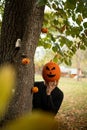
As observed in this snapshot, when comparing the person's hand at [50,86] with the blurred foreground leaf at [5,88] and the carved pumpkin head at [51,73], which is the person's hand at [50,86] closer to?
the carved pumpkin head at [51,73]

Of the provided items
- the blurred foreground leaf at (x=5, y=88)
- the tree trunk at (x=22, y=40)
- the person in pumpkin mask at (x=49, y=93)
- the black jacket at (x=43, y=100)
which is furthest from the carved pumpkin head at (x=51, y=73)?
the blurred foreground leaf at (x=5, y=88)

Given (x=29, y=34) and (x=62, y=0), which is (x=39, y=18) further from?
(x=62, y=0)

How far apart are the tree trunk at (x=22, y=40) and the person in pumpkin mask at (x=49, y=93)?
987mm

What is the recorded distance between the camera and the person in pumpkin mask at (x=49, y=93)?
14.8ft

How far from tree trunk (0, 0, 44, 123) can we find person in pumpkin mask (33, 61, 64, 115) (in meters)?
0.99

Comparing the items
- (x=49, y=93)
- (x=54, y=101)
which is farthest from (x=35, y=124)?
(x=54, y=101)

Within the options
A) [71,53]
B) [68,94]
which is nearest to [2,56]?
[71,53]

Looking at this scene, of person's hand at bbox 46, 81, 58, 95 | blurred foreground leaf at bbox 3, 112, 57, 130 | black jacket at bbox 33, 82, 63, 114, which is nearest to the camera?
blurred foreground leaf at bbox 3, 112, 57, 130

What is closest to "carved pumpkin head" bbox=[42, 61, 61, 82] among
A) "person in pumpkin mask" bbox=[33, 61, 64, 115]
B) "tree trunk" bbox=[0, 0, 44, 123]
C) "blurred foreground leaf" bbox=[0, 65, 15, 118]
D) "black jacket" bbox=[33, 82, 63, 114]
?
"person in pumpkin mask" bbox=[33, 61, 64, 115]

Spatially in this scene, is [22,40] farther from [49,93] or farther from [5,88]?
[5,88]

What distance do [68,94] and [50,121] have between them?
21.2 metres

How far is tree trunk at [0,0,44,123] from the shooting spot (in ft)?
11.0

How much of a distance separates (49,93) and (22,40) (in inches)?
58.7

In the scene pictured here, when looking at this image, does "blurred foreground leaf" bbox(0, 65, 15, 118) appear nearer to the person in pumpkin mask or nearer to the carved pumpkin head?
the person in pumpkin mask
